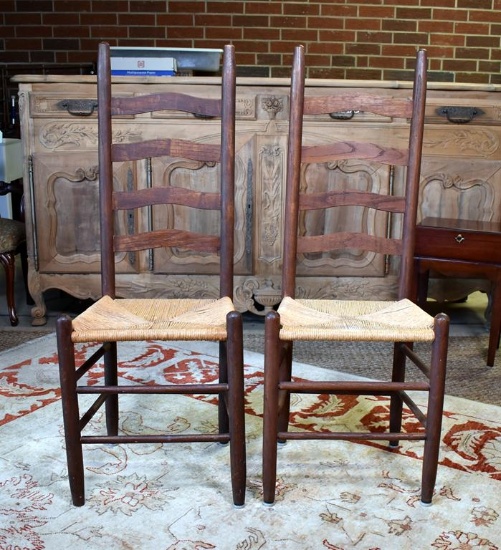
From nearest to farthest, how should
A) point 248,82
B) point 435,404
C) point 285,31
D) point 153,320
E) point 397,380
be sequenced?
point 435,404
point 153,320
point 397,380
point 248,82
point 285,31

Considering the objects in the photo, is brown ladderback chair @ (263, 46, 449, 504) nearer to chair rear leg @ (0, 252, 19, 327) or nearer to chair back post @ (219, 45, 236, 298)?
chair back post @ (219, 45, 236, 298)

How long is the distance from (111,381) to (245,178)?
4.28 ft

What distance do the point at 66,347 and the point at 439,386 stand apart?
2.72ft

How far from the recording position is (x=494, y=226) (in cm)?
271

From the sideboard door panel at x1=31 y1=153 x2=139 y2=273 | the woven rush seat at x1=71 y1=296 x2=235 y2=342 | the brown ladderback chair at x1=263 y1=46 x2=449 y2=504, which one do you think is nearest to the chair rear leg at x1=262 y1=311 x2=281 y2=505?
the brown ladderback chair at x1=263 y1=46 x2=449 y2=504

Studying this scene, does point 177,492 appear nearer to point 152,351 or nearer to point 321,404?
point 321,404

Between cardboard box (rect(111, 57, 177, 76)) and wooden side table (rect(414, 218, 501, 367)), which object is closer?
wooden side table (rect(414, 218, 501, 367))

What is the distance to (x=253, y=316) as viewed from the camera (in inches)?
132

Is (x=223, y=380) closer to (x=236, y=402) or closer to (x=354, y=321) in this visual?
(x=236, y=402)

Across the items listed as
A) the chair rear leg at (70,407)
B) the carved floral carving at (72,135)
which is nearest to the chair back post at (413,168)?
the chair rear leg at (70,407)

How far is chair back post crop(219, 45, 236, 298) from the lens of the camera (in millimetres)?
1747

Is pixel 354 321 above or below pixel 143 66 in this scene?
below

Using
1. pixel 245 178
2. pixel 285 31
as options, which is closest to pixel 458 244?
pixel 245 178

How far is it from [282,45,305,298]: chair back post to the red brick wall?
2545 mm
